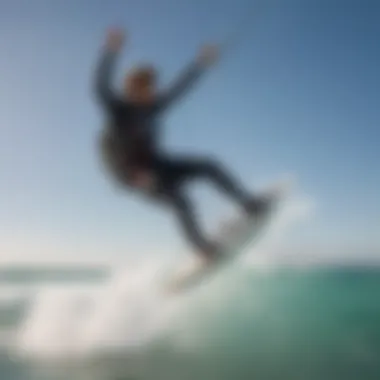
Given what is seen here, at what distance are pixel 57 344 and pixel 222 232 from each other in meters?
0.49

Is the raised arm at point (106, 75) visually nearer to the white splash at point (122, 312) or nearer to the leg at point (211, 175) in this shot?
the leg at point (211, 175)

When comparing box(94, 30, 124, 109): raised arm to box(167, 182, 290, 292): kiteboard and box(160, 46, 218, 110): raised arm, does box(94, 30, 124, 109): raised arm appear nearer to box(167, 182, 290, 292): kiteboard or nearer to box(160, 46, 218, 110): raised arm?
box(160, 46, 218, 110): raised arm

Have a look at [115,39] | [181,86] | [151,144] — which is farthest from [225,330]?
[115,39]

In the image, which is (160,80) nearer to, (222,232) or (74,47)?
(74,47)

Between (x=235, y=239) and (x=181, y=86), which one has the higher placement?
(x=181, y=86)

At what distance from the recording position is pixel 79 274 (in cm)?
214

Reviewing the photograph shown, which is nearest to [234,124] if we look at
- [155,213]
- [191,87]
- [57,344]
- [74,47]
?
[191,87]

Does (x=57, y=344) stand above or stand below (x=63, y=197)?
below

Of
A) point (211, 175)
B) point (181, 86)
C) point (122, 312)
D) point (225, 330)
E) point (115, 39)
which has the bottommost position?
point (225, 330)

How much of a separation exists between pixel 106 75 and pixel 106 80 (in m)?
0.01

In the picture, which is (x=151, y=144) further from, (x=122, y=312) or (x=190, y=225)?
(x=122, y=312)

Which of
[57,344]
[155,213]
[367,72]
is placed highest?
[367,72]

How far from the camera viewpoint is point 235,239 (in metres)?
2.08

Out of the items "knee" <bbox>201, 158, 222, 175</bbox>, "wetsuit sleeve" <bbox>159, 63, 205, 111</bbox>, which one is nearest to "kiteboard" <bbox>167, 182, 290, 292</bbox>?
"knee" <bbox>201, 158, 222, 175</bbox>
